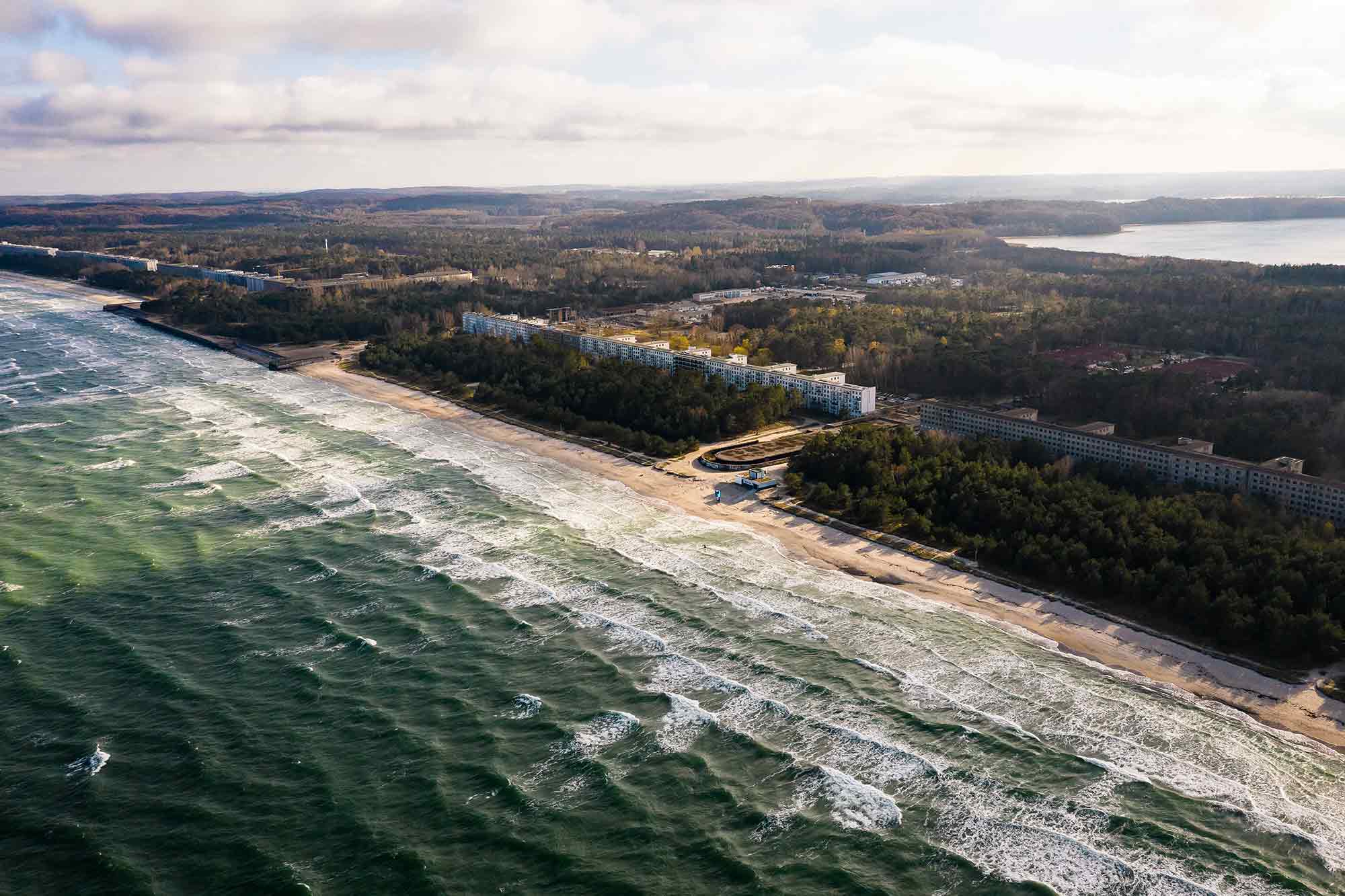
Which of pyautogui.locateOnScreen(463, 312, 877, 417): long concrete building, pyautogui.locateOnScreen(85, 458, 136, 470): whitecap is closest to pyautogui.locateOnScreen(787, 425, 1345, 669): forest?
pyautogui.locateOnScreen(463, 312, 877, 417): long concrete building

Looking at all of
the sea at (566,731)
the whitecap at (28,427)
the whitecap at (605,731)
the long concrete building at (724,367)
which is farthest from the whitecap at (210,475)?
the whitecap at (605,731)

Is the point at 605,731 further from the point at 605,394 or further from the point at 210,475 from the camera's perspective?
the point at 605,394

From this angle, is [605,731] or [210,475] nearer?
[605,731]

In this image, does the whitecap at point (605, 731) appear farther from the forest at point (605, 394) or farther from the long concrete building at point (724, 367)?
the long concrete building at point (724, 367)

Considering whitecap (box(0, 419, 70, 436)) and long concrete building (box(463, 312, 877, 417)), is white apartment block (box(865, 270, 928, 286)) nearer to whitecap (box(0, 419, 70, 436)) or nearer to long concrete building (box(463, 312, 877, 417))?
long concrete building (box(463, 312, 877, 417))

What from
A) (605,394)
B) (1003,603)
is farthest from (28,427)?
(1003,603)

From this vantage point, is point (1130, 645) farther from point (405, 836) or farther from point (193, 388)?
point (193, 388)
